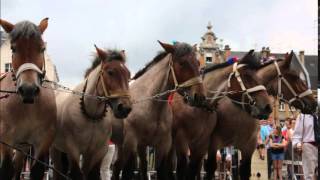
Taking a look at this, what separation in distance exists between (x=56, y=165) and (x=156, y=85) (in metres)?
2.50

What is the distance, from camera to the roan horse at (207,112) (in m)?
10.9

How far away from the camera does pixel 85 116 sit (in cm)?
941

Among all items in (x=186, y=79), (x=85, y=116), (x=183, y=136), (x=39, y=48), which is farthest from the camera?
(x=183, y=136)

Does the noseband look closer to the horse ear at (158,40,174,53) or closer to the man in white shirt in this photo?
the horse ear at (158,40,174,53)

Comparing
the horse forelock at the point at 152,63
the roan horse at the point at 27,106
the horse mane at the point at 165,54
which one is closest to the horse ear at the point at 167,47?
the horse mane at the point at 165,54

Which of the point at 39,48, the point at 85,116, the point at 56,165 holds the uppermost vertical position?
the point at 39,48

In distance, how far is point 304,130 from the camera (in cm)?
1167

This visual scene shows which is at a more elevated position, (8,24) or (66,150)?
(8,24)

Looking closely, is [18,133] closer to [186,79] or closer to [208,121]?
[186,79]

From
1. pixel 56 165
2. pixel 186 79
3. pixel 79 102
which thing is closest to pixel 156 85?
pixel 186 79

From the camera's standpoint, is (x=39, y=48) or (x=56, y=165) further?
(x=56, y=165)

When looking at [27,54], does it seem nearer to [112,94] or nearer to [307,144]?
[112,94]

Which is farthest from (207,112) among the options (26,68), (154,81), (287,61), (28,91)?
(28,91)

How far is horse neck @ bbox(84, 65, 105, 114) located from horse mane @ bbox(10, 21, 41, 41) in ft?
6.50
